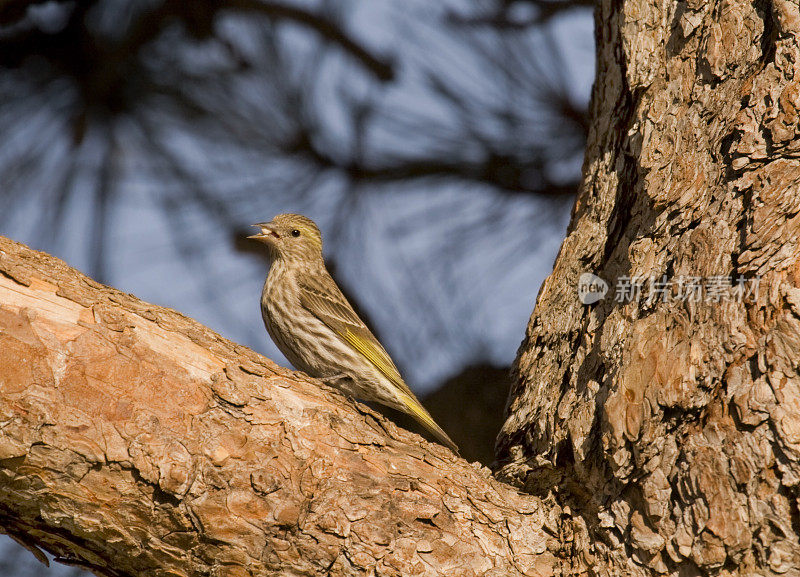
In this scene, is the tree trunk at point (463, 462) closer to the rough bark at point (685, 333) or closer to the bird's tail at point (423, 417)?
the rough bark at point (685, 333)

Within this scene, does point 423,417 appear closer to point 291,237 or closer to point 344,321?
point 344,321

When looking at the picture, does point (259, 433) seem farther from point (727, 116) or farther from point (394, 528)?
point (727, 116)

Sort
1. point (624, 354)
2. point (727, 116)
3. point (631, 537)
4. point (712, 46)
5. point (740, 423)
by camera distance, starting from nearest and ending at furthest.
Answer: point (740, 423)
point (631, 537)
point (624, 354)
point (727, 116)
point (712, 46)

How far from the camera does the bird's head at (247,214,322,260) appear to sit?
472cm

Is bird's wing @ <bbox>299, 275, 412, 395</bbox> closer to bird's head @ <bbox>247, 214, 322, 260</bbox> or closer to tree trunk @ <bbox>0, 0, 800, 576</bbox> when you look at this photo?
bird's head @ <bbox>247, 214, 322, 260</bbox>

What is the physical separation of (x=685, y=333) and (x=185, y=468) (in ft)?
4.77

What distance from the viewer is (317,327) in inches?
174

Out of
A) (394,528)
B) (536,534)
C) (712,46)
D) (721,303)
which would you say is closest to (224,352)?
(394,528)

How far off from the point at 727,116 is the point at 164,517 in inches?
82.8

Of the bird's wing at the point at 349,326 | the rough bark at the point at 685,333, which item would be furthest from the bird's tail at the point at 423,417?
the rough bark at the point at 685,333

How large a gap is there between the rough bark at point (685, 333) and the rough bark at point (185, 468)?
33 centimetres

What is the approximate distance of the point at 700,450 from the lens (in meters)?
2.29

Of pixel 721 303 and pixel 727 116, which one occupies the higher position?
pixel 727 116

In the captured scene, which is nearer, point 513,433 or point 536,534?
point 536,534
